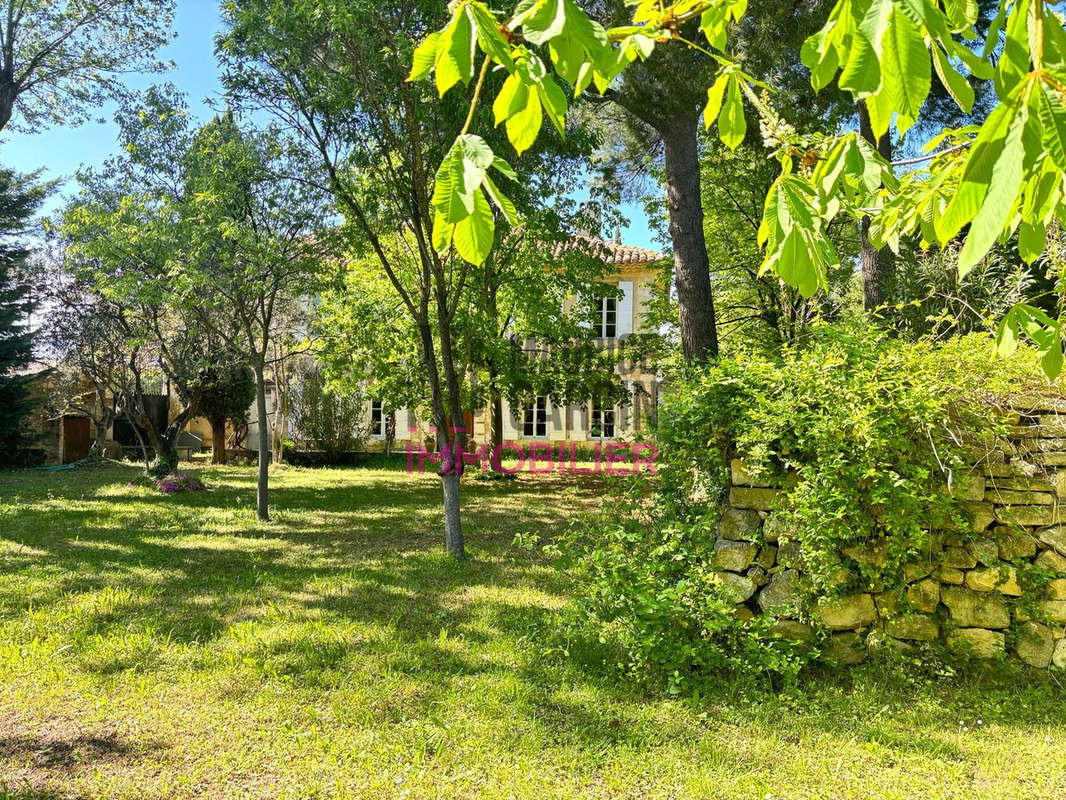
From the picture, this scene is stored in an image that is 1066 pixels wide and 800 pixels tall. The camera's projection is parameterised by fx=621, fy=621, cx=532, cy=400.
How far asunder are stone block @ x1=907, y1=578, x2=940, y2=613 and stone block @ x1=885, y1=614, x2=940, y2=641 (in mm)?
60

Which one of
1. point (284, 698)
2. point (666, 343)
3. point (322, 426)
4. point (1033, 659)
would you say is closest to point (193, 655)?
point (284, 698)

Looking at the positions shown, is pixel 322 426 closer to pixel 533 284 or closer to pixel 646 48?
pixel 533 284

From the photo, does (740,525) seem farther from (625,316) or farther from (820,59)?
(625,316)

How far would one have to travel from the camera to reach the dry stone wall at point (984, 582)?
3432 millimetres

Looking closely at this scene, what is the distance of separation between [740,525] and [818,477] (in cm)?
55

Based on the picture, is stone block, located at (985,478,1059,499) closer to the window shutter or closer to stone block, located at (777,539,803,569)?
stone block, located at (777,539,803,569)

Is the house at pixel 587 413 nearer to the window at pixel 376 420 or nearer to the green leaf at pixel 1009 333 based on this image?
the window at pixel 376 420

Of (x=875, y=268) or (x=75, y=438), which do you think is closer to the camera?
(x=875, y=268)

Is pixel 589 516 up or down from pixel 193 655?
up

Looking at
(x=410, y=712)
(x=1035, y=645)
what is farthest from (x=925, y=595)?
(x=410, y=712)

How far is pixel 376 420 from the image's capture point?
19.5m

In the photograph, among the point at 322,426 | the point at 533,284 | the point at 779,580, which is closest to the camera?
the point at 779,580

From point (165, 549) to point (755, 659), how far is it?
20.0 feet

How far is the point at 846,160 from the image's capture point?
132 cm
